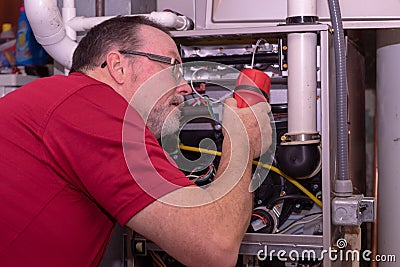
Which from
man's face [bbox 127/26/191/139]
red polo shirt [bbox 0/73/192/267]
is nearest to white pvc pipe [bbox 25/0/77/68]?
man's face [bbox 127/26/191/139]

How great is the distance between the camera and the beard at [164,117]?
1.28 meters

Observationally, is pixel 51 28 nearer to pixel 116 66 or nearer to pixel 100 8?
pixel 100 8

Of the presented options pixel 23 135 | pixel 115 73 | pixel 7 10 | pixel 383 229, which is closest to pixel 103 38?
pixel 115 73

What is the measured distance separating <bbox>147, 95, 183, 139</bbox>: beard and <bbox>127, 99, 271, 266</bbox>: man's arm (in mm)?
233

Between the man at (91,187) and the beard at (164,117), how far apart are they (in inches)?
8.3

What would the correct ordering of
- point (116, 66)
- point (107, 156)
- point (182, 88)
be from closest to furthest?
point (107, 156)
point (116, 66)
point (182, 88)

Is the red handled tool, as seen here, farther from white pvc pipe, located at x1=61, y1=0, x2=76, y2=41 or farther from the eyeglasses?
white pvc pipe, located at x1=61, y1=0, x2=76, y2=41

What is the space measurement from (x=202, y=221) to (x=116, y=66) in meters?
0.40

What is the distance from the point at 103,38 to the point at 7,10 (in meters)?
1.17

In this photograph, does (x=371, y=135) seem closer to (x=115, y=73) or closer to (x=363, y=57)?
(x=363, y=57)

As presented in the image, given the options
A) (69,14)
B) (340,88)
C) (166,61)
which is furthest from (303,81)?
(69,14)

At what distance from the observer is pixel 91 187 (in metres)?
0.99

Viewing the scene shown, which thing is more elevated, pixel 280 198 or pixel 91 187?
pixel 91 187

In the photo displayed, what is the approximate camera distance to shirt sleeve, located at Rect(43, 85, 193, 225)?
37.8 inches
